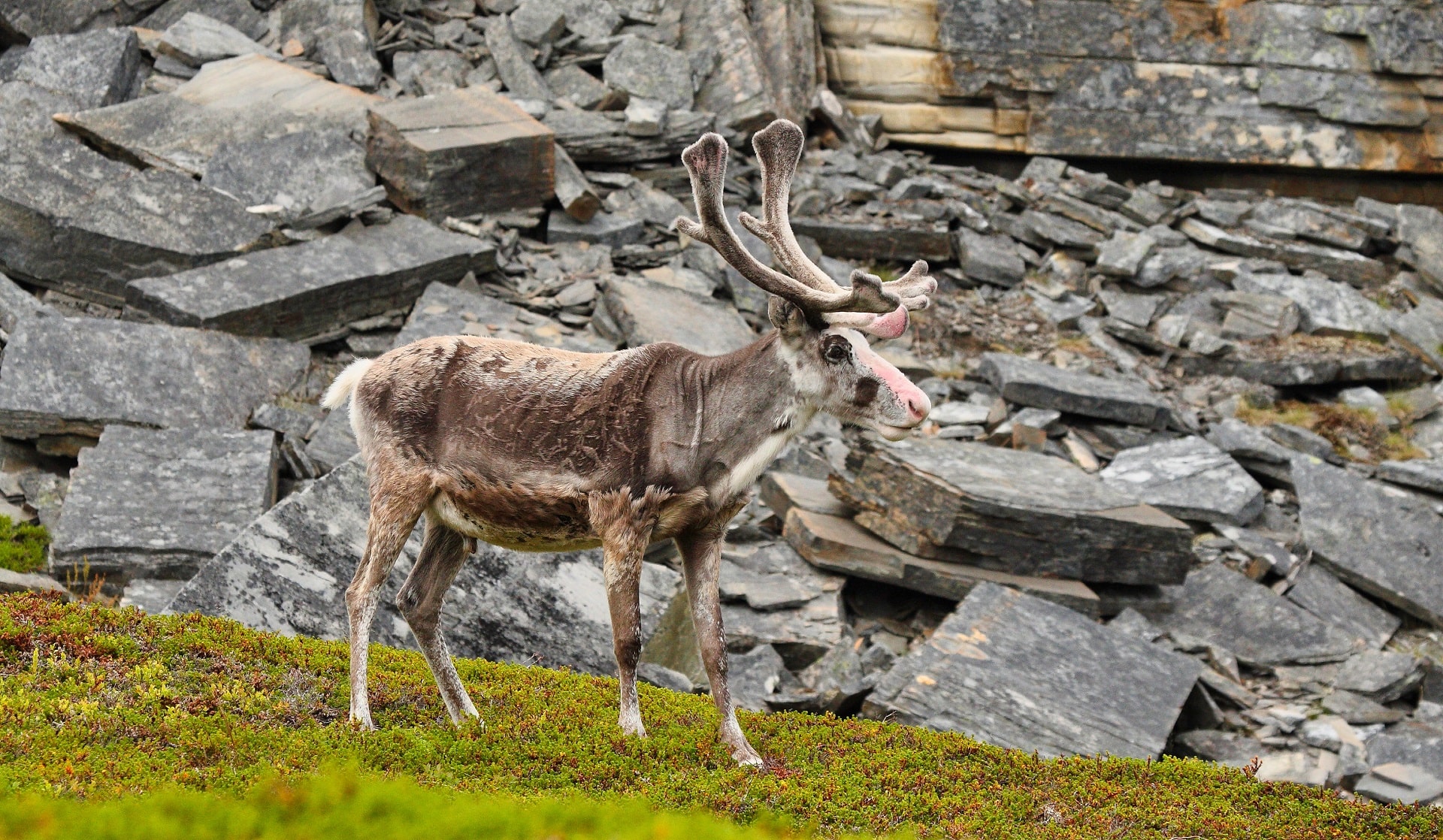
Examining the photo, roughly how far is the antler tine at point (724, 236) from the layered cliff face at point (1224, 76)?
17847mm

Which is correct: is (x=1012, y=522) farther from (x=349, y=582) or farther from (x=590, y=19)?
(x=590, y=19)

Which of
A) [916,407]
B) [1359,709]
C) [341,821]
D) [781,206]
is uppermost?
[781,206]

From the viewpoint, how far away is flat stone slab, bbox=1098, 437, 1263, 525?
49.9 feet

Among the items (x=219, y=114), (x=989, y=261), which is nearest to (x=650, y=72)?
(x=989, y=261)

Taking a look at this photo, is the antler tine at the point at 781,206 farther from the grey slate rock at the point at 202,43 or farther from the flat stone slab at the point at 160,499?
the grey slate rock at the point at 202,43

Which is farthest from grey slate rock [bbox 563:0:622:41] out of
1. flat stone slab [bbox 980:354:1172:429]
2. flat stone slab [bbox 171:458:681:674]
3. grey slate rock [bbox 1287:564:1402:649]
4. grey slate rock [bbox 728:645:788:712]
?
grey slate rock [bbox 1287:564:1402:649]

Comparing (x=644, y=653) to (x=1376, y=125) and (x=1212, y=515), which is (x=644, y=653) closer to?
(x=1212, y=515)

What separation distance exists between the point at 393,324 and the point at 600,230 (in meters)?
3.72

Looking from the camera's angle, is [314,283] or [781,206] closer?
[781,206]

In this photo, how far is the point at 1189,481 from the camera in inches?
615

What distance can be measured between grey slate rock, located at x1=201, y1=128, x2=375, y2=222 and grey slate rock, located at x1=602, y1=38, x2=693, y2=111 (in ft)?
16.5

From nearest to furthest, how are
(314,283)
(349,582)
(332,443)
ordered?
(349,582)
(332,443)
(314,283)

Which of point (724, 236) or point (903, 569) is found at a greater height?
point (724, 236)

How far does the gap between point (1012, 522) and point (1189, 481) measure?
3.72m
